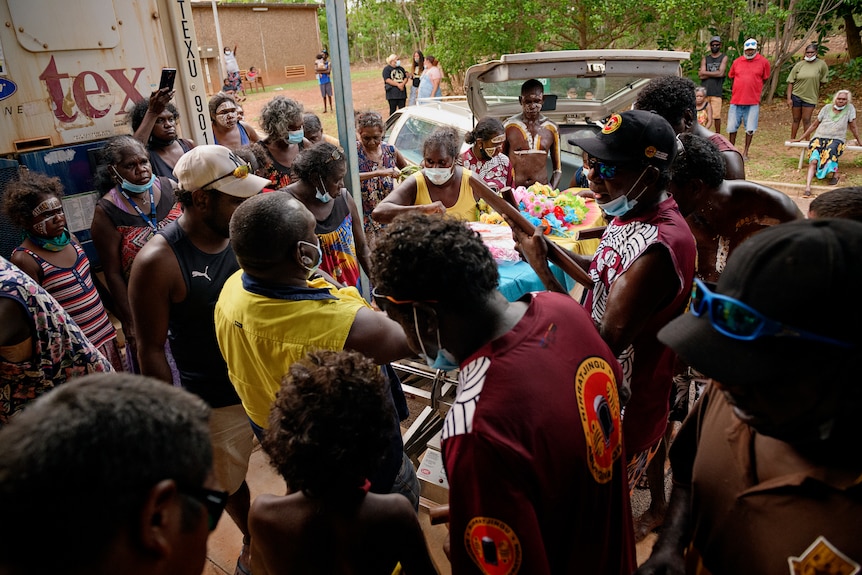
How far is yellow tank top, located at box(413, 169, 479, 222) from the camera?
449 centimetres

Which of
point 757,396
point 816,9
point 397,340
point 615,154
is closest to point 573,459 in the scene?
point 757,396

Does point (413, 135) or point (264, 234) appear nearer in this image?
point (264, 234)

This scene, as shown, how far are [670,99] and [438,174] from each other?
1.79 m

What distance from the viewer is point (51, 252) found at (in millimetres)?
3463

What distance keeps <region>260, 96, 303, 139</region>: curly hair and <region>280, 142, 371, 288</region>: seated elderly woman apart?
4.46 ft

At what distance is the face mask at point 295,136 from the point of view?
201 inches

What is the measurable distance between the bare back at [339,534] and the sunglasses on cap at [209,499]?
1.76ft

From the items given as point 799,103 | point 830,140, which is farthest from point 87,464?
point 799,103

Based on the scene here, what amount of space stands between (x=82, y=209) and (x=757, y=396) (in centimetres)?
502

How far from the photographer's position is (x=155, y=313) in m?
2.61

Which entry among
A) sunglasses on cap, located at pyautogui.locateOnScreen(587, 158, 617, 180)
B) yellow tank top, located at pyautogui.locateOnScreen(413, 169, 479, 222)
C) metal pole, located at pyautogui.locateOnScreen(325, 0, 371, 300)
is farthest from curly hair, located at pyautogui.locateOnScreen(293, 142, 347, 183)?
sunglasses on cap, located at pyautogui.locateOnScreen(587, 158, 617, 180)

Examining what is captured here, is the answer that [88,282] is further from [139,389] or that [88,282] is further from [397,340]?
[139,389]

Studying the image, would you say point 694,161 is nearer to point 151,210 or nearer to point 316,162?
point 316,162

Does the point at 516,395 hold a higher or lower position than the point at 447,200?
higher
